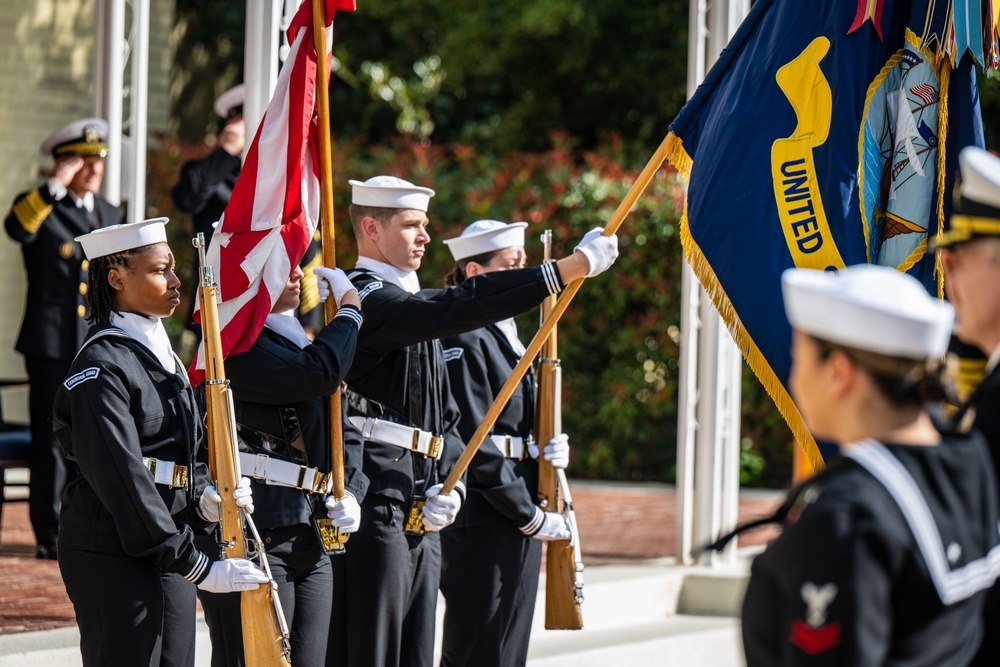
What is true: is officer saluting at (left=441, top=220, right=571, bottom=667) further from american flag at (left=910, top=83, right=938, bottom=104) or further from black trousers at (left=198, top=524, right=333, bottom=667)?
american flag at (left=910, top=83, right=938, bottom=104)

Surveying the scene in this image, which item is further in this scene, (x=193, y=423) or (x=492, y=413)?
(x=492, y=413)

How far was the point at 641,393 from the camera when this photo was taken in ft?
41.8

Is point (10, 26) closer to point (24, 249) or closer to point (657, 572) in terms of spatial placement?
point (24, 249)

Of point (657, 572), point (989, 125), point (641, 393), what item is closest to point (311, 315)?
point (657, 572)

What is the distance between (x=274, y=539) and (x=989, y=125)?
11035 mm

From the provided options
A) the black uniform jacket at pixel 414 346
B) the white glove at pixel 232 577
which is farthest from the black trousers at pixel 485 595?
the white glove at pixel 232 577

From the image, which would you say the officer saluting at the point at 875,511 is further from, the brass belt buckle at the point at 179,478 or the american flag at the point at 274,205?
the american flag at the point at 274,205

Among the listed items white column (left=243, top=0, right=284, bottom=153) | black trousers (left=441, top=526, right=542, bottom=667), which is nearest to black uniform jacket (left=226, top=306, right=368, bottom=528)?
black trousers (left=441, top=526, right=542, bottom=667)

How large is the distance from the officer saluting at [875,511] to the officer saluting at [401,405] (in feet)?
7.91

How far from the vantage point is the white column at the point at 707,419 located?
28.0 ft

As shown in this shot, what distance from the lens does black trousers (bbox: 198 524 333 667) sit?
179 inches

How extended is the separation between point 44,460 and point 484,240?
344 centimetres

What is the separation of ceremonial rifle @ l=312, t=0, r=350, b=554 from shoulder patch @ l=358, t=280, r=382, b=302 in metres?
0.11

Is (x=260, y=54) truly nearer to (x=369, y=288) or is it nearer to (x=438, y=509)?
(x=369, y=288)
